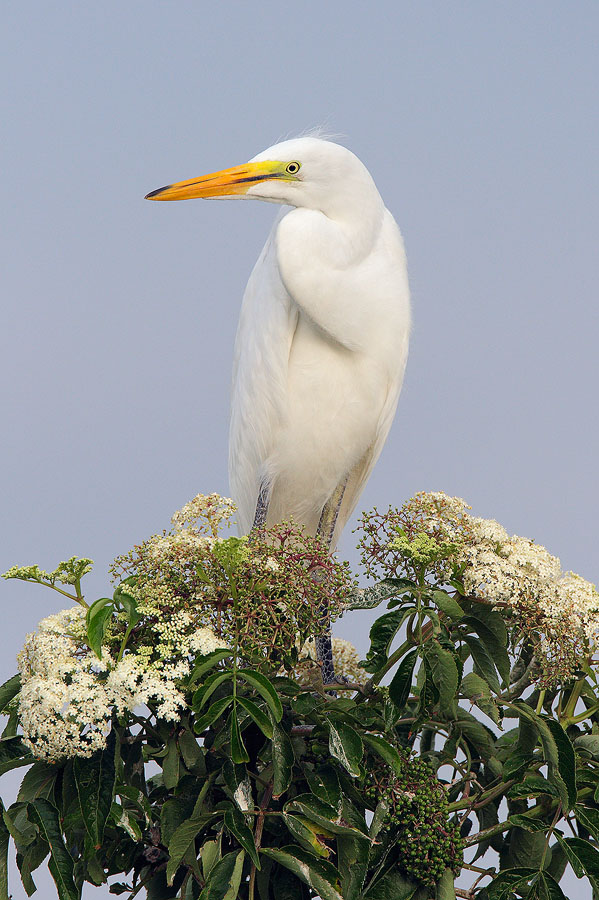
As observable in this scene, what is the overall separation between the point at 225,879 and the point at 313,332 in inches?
71.1

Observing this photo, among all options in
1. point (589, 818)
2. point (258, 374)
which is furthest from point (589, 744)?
point (258, 374)

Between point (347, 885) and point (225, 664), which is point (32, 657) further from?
point (347, 885)

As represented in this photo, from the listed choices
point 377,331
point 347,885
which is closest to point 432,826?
point 347,885

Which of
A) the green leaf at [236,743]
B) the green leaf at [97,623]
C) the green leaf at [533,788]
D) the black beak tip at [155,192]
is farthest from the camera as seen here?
the black beak tip at [155,192]

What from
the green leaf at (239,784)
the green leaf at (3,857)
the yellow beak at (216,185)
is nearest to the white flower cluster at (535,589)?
the green leaf at (239,784)

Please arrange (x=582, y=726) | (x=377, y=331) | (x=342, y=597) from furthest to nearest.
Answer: (x=377, y=331), (x=582, y=726), (x=342, y=597)

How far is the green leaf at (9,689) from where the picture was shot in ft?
7.43

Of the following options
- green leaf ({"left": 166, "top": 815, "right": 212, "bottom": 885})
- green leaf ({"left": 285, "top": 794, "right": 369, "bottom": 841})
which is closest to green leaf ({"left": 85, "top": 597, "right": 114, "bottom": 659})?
green leaf ({"left": 166, "top": 815, "right": 212, "bottom": 885})

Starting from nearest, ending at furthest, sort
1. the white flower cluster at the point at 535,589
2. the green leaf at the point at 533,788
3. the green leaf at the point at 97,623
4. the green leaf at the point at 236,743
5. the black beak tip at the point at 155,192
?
1. the green leaf at the point at 236,743
2. the green leaf at the point at 97,623
3. the green leaf at the point at 533,788
4. the white flower cluster at the point at 535,589
5. the black beak tip at the point at 155,192

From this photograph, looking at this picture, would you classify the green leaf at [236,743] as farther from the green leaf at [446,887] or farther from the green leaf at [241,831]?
the green leaf at [446,887]

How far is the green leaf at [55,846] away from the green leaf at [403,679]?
719mm

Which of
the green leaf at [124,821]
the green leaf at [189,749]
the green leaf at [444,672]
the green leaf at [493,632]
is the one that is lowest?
the green leaf at [124,821]

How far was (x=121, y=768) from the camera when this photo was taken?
2068 mm

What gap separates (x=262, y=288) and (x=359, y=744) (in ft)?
5.95
